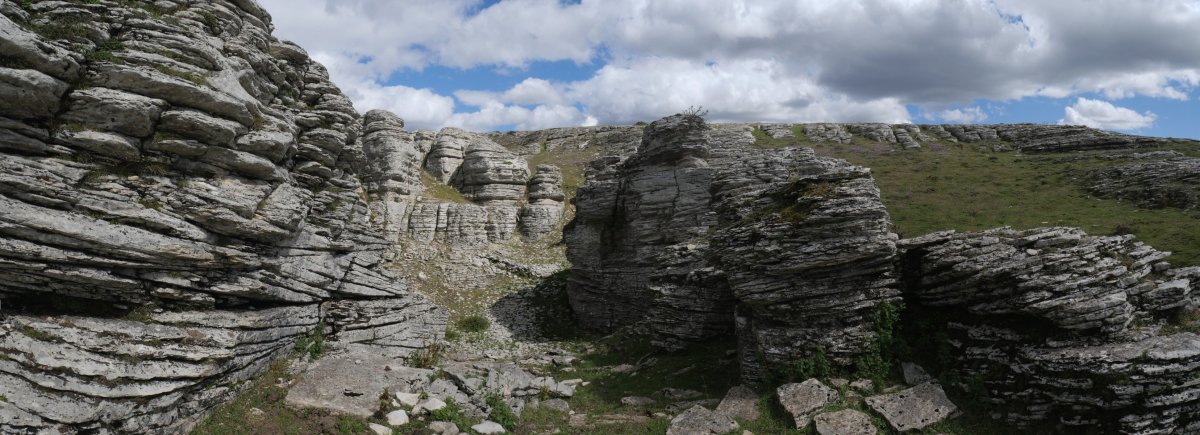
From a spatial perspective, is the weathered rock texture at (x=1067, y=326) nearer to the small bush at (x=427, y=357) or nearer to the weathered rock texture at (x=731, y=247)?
the weathered rock texture at (x=731, y=247)

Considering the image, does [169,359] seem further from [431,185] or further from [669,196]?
[431,185]

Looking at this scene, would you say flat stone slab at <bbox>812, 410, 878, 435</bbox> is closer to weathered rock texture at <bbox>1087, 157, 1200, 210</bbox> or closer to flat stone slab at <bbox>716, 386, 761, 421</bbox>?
flat stone slab at <bbox>716, 386, 761, 421</bbox>

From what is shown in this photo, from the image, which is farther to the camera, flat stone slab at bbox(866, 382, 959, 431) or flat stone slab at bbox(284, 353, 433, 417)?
flat stone slab at bbox(284, 353, 433, 417)

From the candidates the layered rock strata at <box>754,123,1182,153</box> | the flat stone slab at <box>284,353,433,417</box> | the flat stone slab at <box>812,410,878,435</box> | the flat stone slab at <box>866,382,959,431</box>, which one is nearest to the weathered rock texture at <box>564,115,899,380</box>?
the flat stone slab at <box>866,382,959,431</box>

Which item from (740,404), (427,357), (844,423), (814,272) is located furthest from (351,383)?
(814,272)

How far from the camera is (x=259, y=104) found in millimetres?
19469

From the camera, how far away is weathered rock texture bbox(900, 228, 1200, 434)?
14.8m

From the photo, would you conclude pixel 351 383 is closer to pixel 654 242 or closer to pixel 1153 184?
pixel 654 242

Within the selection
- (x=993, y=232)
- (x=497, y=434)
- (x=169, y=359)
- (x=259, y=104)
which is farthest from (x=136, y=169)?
(x=993, y=232)

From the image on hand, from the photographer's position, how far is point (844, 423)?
17.0 meters

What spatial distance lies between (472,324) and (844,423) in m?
25.4

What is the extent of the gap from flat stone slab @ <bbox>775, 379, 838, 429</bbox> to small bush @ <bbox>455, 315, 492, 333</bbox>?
74.1 feet

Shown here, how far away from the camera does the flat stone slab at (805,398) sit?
1770 cm

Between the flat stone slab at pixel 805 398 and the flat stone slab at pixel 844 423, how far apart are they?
0.42 metres
